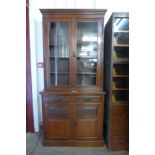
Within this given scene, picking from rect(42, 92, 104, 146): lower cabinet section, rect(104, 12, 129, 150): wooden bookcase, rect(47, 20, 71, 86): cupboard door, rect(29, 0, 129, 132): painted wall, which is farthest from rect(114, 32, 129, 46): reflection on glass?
rect(42, 92, 104, 146): lower cabinet section

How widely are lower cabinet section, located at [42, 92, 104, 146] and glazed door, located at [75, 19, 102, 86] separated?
320mm

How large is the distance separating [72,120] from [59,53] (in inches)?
43.4

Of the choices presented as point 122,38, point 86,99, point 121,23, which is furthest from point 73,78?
point 121,23

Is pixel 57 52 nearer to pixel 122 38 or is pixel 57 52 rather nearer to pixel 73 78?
pixel 73 78

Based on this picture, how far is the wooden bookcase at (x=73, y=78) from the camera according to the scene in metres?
2.56

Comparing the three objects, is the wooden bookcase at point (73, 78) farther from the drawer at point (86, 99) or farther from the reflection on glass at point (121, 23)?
the reflection on glass at point (121, 23)

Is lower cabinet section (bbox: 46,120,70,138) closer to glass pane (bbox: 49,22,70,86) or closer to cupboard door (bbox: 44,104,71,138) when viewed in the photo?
cupboard door (bbox: 44,104,71,138)

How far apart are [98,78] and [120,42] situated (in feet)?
2.11

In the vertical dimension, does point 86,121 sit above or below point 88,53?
below

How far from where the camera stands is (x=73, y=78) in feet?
8.76

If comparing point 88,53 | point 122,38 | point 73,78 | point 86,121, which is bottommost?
point 86,121
